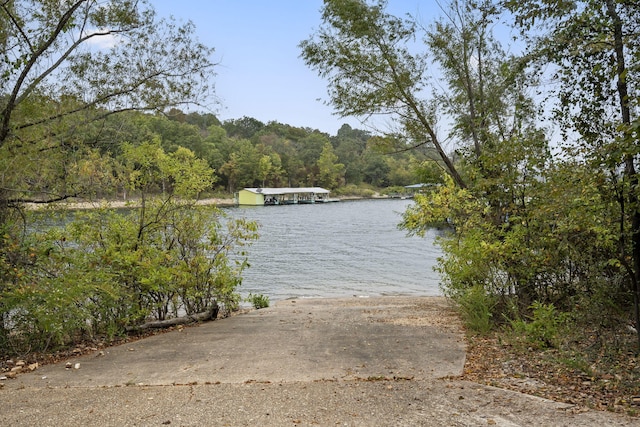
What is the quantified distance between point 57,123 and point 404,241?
2915 centimetres

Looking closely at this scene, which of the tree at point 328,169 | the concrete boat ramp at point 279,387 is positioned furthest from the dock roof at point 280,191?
the concrete boat ramp at point 279,387

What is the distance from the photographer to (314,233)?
40281 mm

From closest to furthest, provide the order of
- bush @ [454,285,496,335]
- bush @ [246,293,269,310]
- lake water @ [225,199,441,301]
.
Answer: bush @ [454,285,496,335]
bush @ [246,293,269,310]
lake water @ [225,199,441,301]

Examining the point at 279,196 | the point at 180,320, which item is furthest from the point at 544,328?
the point at 279,196

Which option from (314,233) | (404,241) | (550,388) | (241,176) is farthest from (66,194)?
(241,176)

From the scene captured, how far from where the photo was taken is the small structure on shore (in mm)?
83062

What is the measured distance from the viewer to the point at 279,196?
3457 inches

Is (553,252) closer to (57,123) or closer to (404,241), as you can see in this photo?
(57,123)

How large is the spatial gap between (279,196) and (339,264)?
63729 millimetres

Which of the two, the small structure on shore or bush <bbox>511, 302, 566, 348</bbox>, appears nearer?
bush <bbox>511, 302, 566, 348</bbox>

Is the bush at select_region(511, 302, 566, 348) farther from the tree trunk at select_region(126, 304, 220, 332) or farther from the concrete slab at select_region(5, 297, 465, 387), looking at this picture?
the tree trunk at select_region(126, 304, 220, 332)

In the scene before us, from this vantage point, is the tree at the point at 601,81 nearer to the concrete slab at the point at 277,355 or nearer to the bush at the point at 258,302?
the concrete slab at the point at 277,355

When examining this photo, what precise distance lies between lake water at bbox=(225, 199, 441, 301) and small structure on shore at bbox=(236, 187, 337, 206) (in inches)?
1660

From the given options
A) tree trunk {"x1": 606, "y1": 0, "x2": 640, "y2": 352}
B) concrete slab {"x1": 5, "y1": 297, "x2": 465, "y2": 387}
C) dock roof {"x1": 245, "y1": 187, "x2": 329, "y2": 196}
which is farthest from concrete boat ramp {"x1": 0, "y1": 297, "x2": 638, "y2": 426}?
dock roof {"x1": 245, "y1": 187, "x2": 329, "y2": 196}
